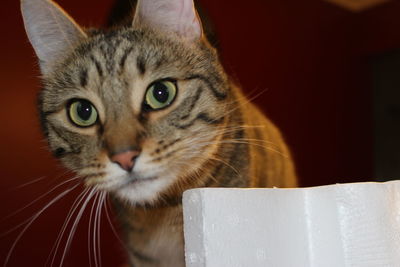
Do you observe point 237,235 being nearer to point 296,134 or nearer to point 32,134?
point 32,134

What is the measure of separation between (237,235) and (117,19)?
720mm

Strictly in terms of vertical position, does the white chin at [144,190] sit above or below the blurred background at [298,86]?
below

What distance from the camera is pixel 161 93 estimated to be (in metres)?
0.71

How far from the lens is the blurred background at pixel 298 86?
4.33 ft

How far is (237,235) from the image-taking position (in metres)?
0.35

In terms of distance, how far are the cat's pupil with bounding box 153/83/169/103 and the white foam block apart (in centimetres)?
36

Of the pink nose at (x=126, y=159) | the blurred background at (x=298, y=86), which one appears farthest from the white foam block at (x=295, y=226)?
the blurred background at (x=298, y=86)

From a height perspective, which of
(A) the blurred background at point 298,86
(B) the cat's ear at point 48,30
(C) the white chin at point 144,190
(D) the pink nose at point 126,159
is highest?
(A) the blurred background at point 298,86

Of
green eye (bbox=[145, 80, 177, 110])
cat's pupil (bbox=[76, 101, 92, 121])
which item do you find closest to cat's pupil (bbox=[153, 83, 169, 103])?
green eye (bbox=[145, 80, 177, 110])

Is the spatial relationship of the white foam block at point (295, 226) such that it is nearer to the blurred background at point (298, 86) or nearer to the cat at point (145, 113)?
the cat at point (145, 113)

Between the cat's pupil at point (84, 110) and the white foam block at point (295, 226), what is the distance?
39 cm

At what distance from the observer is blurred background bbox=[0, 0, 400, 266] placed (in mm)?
1321

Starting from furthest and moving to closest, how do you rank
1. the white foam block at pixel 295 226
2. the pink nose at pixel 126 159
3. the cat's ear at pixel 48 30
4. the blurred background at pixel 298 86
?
1. the blurred background at pixel 298 86
2. the cat's ear at pixel 48 30
3. the pink nose at pixel 126 159
4. the white foam block at pixel 295 226

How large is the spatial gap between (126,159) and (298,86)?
186 cm
